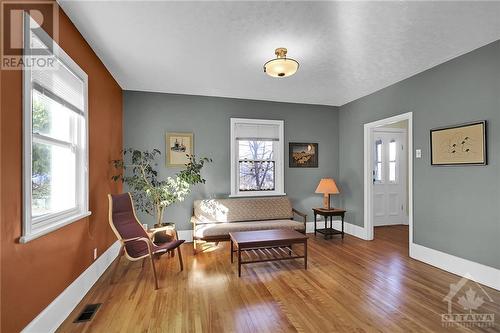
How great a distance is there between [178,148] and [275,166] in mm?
2013

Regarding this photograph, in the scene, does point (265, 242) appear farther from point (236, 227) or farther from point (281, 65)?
point (281, 65)

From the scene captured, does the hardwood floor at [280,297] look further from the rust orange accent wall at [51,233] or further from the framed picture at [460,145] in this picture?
the framed picture at [460,145]

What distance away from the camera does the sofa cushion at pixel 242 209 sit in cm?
444

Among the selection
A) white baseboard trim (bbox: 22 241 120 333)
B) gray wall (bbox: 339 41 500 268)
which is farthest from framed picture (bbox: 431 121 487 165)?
white baseboard trim (bbox: 22 241 120 333)

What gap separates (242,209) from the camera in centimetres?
461

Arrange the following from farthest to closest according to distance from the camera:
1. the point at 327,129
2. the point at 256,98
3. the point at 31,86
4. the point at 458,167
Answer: the point at 327,129 < the point at 256,98 < the point at 458,167 < the point at 31,86

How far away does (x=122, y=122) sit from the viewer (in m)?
4.39

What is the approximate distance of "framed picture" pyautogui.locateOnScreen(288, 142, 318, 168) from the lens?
17.3 ft

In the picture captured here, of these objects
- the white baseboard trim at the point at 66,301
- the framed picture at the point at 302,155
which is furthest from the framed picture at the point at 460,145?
the white baseboard trim at the point at 66,301

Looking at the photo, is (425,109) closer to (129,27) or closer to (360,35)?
(360,35)

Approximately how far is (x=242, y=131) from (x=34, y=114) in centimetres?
343

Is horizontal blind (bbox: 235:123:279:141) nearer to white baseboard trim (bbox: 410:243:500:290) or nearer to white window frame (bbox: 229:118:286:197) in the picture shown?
white window frame (bbox: 229:118:286:197)

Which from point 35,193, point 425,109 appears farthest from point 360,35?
point 35,193

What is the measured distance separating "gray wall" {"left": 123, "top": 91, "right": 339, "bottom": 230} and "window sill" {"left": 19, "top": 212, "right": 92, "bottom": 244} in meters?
2.02
